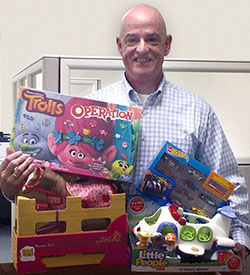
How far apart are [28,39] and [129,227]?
242cm

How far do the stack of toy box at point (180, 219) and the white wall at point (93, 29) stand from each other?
227cm

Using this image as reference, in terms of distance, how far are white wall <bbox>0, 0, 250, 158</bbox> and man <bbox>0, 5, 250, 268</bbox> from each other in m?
2.00

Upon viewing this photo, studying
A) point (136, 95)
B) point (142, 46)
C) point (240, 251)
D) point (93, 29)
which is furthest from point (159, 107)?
point (93, 29)

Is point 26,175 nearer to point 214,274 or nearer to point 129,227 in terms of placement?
point 129,227

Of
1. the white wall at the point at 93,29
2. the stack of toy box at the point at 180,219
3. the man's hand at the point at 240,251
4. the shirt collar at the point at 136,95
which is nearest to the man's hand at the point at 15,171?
the stack of toy box at the point at 180,219

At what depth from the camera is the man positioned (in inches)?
50.7

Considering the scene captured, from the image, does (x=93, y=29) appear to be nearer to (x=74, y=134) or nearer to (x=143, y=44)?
(x=143, y=44)

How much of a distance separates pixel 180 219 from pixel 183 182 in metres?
0.12

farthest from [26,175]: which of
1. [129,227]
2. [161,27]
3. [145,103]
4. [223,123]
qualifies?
[223,123]

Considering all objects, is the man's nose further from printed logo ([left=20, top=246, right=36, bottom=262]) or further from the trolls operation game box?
printed logo ([left=20, top=246, right=36, bottom=262])

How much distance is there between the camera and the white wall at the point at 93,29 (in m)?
3.31

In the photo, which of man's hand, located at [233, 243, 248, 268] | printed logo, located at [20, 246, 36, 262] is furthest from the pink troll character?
man's hand, located at [233, 243, 248, 268]

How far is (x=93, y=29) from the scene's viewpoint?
335 centimetres

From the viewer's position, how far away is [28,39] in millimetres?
3311
